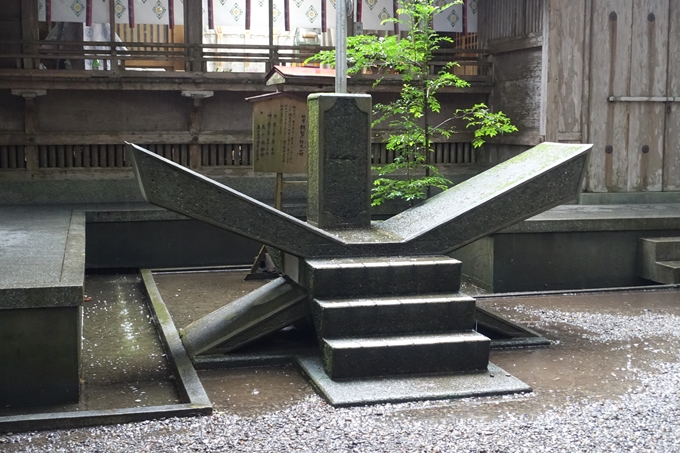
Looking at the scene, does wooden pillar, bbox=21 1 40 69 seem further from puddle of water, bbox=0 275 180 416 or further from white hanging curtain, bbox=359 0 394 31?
white hanging curtain, bbox=359 0 394 31

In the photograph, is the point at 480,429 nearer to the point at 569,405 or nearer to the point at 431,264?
the point at 569,405

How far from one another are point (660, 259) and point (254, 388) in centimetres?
598

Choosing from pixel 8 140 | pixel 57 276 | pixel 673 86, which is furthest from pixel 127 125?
pixel 673 86

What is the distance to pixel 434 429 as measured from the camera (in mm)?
4887

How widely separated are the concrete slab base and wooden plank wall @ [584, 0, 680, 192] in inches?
262

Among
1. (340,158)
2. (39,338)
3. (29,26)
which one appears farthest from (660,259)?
(29,26)

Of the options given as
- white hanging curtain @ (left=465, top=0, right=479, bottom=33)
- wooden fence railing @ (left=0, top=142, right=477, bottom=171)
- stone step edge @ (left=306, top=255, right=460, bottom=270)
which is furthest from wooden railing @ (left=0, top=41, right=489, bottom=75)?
stone step edge @ (left=306, top=255, right=460, bottom=270)

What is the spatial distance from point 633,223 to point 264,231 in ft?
18.4

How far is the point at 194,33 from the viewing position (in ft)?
38.1

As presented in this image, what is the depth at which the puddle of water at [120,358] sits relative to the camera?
18.4ft

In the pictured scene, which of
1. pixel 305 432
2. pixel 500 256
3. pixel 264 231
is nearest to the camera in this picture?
pixel 305 432

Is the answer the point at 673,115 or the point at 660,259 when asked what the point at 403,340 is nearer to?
the point at 660,259

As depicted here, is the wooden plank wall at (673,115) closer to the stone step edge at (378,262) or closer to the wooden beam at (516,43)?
the wooden beam at (516,43)

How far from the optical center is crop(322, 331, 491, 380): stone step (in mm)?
5680
